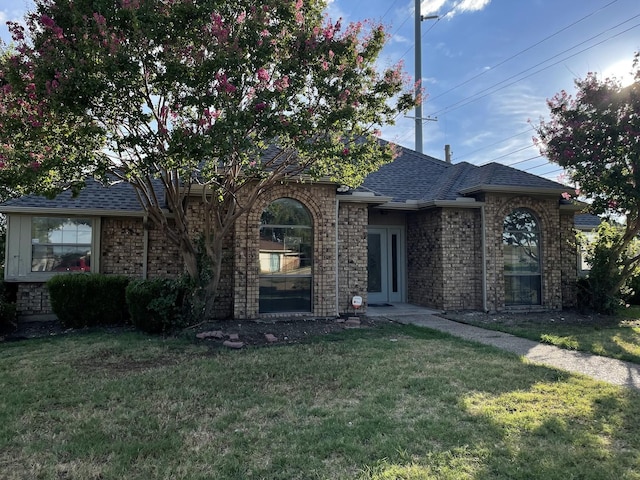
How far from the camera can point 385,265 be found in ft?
41.4

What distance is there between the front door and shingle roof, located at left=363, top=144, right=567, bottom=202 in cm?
126

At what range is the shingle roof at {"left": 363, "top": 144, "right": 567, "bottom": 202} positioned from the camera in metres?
11.1

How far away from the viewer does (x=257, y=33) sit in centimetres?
611

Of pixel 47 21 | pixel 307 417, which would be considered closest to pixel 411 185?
pixel 47 21

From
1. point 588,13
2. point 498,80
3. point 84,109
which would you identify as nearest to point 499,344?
point 84,109

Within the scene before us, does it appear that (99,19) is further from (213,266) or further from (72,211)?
(72,211)

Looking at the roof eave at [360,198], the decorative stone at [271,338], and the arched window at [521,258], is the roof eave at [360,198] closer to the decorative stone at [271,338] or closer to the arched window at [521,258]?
the arched window at [521,258]

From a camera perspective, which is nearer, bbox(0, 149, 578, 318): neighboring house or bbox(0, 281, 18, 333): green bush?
bbox(0, 281, 18, 333): green bush

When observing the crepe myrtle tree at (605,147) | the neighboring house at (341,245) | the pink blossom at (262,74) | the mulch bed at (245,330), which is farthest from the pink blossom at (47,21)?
the crepe myrtle tree at (605,147)

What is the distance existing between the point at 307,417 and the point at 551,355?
14.9 ft

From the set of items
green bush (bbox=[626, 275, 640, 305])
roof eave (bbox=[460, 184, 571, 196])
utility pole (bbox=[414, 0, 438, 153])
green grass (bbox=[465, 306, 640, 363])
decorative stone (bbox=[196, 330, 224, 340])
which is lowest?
green grass (bbox=[465, 306, 640, 363])

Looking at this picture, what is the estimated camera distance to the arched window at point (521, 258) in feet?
36.4

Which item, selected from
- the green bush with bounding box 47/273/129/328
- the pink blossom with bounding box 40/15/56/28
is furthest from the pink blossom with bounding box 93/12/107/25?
the green bush with bounding box 47/273/129/328

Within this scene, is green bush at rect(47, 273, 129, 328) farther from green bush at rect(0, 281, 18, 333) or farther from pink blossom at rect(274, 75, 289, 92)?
pink blossom at rect(274, 75, 289, 92)
